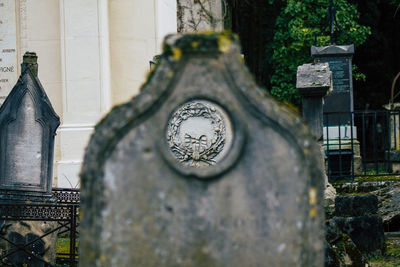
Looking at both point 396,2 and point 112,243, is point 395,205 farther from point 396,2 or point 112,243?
point 396,2

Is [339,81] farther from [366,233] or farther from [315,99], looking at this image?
[366,233]

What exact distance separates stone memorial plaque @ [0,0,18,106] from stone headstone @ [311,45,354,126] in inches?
237

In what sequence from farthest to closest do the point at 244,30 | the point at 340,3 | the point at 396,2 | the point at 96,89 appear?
the point at 244,30 < the point at 396,2 < the point at 340,3 < the point at 96,89

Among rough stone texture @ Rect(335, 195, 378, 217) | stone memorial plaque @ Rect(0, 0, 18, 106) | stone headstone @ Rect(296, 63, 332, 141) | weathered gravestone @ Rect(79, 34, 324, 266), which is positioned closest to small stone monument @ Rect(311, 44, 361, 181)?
stone headstone @ Rect(296, 63, 332, 141)

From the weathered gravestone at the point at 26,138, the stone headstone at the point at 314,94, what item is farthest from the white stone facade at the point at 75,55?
the stone headstone at the point at 314,94

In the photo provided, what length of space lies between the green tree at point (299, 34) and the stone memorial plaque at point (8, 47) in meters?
10.6

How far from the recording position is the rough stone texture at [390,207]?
8586 mm

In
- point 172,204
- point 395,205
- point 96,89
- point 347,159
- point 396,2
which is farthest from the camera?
point 396,2

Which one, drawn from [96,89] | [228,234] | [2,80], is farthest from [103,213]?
[2,80]

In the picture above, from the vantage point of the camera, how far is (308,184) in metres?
2.67

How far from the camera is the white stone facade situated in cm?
1061

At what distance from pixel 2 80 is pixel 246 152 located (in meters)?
9.24

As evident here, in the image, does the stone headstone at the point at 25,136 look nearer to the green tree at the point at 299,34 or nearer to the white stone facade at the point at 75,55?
the white stone facade at the point at 75,55

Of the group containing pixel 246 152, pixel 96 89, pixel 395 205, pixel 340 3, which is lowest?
pixel 395 205
